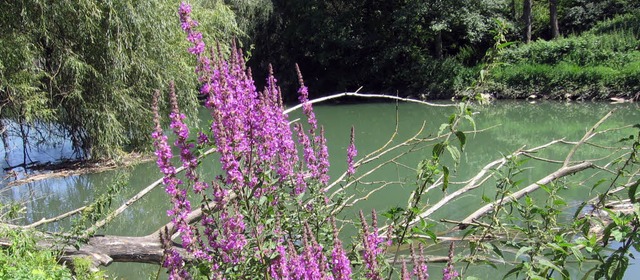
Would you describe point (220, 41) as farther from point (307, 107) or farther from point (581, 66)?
point (581, 66)

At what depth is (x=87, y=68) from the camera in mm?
9844

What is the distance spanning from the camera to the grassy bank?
16750mm

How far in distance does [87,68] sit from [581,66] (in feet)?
47.2

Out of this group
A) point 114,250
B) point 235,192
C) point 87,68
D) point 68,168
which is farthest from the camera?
point 68,168

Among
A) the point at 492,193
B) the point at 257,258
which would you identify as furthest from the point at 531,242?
the point at 492,193

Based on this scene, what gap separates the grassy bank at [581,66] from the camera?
16750 mm

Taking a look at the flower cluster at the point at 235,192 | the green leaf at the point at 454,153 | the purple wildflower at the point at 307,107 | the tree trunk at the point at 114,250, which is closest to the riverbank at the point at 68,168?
the tree trunk at the point at 114,250

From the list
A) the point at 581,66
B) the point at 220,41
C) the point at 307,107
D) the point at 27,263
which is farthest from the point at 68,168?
the point at 581,66

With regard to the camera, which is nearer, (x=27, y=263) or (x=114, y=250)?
(x=27, y=263)

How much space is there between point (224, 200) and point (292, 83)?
22880 millimetres

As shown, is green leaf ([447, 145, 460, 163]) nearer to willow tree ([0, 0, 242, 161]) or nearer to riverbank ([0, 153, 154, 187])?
willow tree ([0, 0, 242, 161])

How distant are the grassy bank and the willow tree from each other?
9.68m

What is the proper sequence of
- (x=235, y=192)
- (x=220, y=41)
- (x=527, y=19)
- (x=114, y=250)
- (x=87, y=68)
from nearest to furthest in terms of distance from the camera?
(x=235, y=192) < (x=114, y=250) < (x=87, y=68) < (x=220, y=41) < (x=527, y=19)

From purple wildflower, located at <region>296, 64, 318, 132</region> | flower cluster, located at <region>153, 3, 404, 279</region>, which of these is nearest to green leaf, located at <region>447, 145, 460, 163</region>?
flower cluster, located at <region>153, 3, 404, 279</region>
